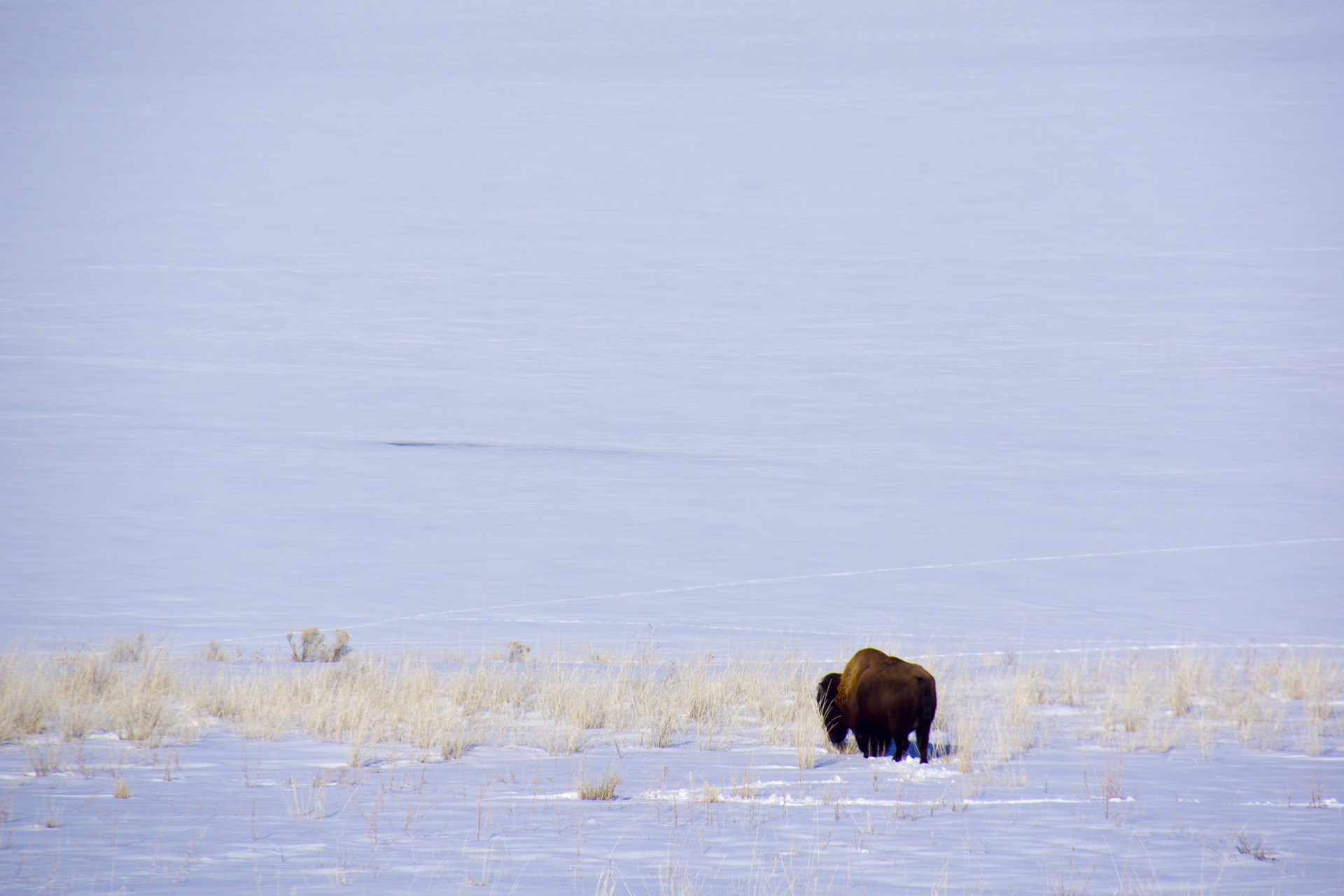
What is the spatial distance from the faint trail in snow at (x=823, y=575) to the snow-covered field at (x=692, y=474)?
0.12 metres

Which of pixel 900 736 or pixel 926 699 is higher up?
pixel 926 699

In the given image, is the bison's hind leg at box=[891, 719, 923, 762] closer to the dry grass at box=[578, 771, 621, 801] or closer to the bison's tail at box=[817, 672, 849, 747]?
the bison's tail at box=[817, 672, 849, 747]

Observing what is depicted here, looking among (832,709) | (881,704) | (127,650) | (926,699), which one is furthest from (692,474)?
(926,699)

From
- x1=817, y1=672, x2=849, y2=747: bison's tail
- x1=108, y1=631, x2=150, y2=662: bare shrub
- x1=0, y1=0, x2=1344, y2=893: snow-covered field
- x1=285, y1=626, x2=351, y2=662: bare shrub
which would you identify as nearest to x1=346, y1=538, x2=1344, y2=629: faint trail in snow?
x1=0, y1=0, x2=1344, y2=893: snow-covered field

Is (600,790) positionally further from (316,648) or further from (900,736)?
(316,648)

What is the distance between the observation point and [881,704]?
5973 millimetres

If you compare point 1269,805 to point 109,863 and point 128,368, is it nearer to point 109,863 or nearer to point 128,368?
point 109,863

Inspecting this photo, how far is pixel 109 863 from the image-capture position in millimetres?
4465

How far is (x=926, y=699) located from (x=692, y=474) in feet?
46.3

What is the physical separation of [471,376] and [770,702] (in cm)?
2199

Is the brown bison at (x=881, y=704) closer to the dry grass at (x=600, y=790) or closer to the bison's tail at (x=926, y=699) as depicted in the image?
the bison's tail at (x=926, y=699)

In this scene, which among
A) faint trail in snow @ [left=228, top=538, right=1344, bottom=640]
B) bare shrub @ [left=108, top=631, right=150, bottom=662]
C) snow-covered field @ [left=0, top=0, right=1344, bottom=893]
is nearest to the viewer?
snow-covered field @ [left=0, top=0, right=1344, bottom=893]

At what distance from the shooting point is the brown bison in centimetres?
588

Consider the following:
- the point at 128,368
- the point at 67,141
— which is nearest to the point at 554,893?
the point at 128,368
